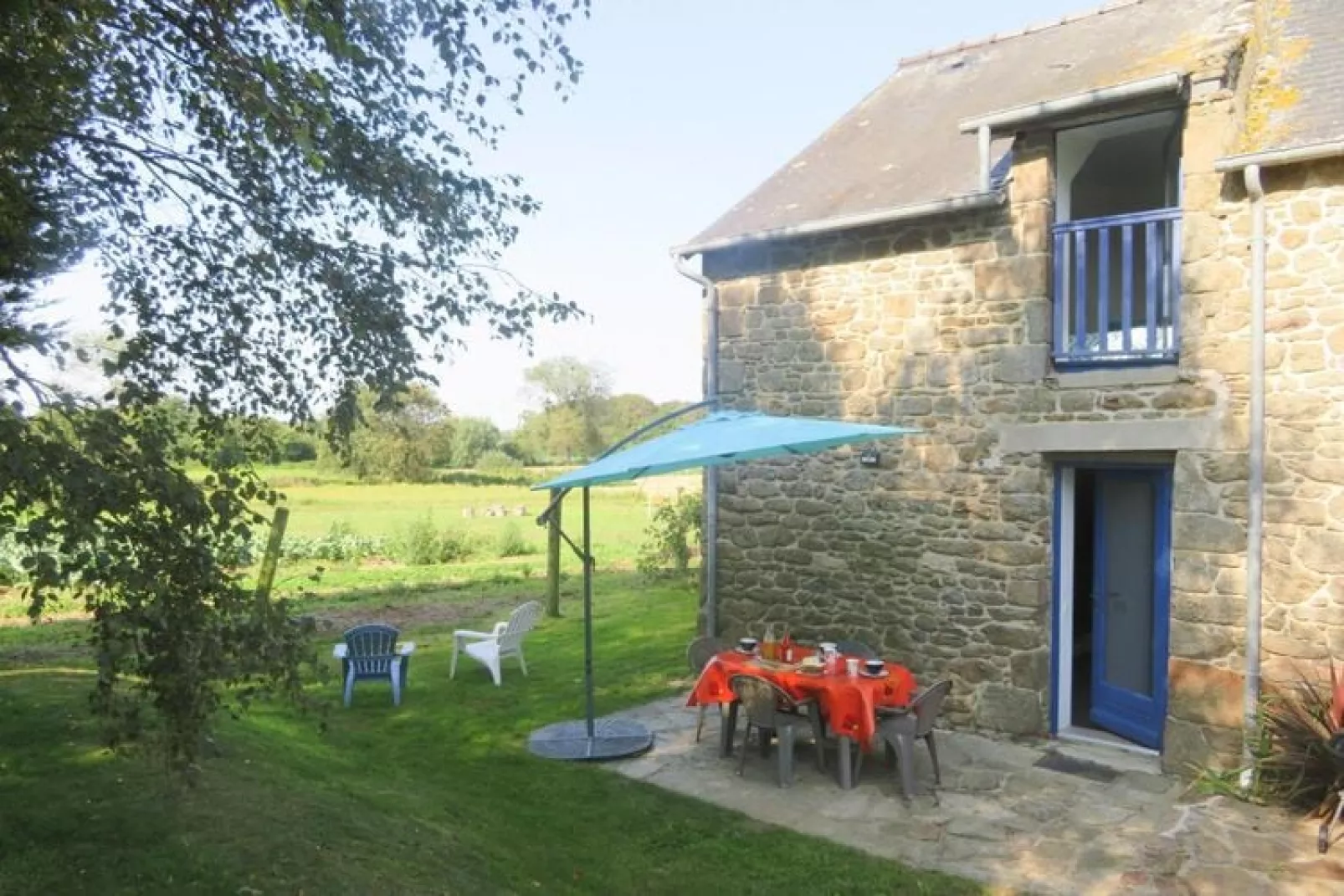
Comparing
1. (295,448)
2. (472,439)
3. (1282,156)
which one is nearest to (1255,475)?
(1282,156)

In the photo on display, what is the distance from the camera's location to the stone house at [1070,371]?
19.3 ft

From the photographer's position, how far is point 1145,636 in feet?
22.7

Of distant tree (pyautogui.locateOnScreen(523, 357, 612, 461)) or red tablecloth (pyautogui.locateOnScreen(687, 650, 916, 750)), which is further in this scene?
distant tree (pyautogui.locateOnScreen(523, 357, 612, 461))

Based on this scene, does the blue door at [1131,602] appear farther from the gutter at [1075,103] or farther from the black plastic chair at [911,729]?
the gutter at [1075,103]

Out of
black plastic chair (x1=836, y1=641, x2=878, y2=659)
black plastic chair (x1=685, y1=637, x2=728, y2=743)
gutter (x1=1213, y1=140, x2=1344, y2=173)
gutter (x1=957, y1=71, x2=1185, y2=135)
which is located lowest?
black plastic chair (x1=685, y1=637, x2=728, y2=743)

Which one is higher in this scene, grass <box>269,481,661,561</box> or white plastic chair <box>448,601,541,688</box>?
white plastic chair <box>448,601,541,688</box>

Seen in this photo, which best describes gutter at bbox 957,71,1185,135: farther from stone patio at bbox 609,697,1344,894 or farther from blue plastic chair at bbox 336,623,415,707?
blue plastic chair at bbox 336,623,415,707

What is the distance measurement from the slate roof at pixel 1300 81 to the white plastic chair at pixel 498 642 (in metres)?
7.49

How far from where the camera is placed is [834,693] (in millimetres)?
6027

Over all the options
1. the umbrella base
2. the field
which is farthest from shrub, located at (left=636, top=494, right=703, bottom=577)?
the umbrella base

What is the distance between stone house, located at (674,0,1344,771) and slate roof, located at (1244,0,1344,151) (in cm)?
3

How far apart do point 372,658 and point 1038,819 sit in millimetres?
5828

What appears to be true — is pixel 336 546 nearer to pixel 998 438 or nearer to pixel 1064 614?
pixel 998 438

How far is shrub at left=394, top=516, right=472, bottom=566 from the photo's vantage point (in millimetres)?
20156
